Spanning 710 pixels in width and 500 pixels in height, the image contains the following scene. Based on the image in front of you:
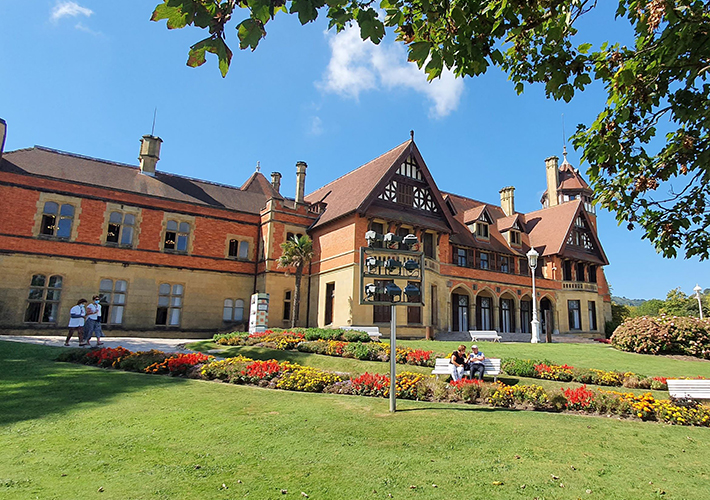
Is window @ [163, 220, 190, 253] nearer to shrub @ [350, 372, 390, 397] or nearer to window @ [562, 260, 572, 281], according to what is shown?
shrub @ [350, 372, 390, 397]

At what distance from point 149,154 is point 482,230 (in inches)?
1013

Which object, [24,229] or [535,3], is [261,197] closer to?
[24,229]

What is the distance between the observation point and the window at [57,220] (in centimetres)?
2377

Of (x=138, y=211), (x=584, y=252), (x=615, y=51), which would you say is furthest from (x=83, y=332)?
(x=584, y=252)

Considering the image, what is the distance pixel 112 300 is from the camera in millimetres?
24922

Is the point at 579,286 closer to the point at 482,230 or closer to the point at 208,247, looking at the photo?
the point at 482,230

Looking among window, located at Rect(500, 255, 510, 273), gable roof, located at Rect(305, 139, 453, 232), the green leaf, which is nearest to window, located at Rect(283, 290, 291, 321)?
gable roof, located at Rect(305, 139, 453, 232)

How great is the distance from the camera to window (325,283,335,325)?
1062 inches

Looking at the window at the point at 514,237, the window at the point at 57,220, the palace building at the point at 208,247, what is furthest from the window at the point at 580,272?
the window at the point at 57,220

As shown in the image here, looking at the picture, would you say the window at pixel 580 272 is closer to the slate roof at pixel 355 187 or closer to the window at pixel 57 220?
the slate roof at pixel 355 187

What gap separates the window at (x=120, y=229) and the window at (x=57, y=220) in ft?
6.47

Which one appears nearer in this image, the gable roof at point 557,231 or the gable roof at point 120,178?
the gable roof at point 120,178

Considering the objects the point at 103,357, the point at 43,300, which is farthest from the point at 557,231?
the point at 43,300

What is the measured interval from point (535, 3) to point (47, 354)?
15884mm
